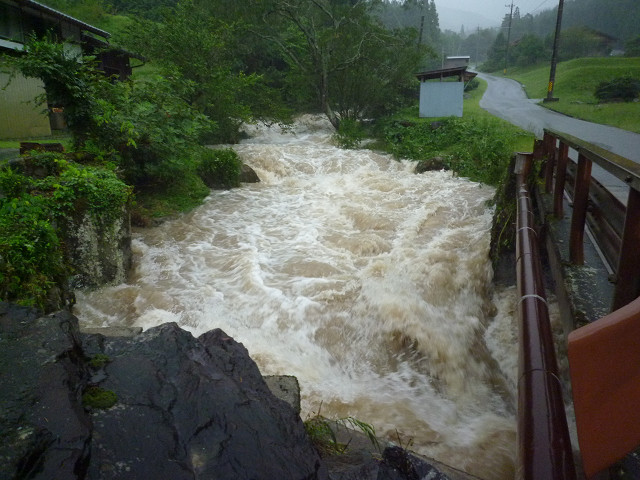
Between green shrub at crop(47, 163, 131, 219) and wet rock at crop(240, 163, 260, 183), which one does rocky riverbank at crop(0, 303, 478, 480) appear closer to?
green shrub at crop(47, 163, 131, 219)

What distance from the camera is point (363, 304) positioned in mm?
5762

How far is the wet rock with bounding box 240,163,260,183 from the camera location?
42.0ft

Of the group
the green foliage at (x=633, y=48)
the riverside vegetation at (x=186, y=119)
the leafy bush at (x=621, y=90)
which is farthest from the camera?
the green foliage at (x=633, y=48)

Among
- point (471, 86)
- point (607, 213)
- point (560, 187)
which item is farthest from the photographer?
point (471, 86)

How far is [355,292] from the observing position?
6.13 m

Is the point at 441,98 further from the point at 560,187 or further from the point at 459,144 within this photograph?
the point at 560,187

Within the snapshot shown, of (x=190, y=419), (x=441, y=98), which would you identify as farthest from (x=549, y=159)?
(x=441, y=98)

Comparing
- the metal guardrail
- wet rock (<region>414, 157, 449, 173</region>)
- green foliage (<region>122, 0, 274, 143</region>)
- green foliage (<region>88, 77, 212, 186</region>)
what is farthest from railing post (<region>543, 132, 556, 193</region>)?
green foliage (<region>122, 0, 274, 143</region>)

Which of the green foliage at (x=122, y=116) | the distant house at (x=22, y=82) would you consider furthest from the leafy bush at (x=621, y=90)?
the distant house at (x=22, y=82)

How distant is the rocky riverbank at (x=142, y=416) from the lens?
1.80 m

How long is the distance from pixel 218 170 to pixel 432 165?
6856 millimetres

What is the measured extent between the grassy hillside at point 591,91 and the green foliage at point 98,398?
57.7ft

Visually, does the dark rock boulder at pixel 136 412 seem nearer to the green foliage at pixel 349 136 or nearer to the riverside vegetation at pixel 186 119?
the riverside vegetation at pixel 186 119

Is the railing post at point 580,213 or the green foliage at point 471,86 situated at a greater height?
the green foliage at point 471,86
